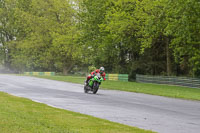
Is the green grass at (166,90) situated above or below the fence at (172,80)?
below

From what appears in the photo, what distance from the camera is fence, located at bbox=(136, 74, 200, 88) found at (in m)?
36.8

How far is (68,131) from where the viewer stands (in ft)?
26.7

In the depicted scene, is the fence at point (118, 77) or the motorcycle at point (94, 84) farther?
the fence at point (118, 77)

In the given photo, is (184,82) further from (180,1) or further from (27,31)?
(27,31)

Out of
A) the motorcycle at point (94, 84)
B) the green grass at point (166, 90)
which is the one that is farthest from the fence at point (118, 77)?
the motorcycle at point (94, 84)

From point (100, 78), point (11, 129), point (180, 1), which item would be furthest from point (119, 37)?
point (11, 129)

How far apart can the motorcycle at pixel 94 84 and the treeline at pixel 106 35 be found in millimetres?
12352

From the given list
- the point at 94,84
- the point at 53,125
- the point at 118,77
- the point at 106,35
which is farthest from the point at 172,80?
the point at 53,125

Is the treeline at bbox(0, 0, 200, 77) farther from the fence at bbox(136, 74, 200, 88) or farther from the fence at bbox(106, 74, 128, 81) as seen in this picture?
the fence at bbox(136, 74, 200, 88)

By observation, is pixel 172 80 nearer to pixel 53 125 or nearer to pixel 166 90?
pixel 166 90

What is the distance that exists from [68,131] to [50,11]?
65843mm

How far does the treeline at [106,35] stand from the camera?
3681 centimetres

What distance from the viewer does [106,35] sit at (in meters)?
50.6

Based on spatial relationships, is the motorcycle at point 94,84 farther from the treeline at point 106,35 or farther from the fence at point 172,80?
the fence at point 172,80
